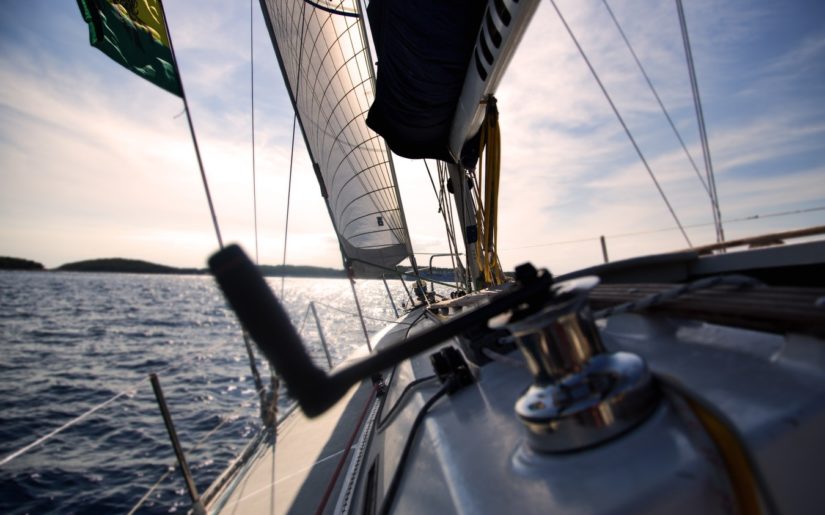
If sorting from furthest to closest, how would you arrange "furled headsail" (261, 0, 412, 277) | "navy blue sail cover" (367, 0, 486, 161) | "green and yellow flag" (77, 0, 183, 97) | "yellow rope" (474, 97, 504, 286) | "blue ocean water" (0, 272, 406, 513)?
1. "furled headsail" (261, 0, 412, 277)
2. "blue ocean water" (0, 272, 406, 513)
3. "green and yellow flag" (77, 0, 183, 97)
4. "yellow rope" (474, 97, 504, 286)
5. "navy blue sail cover" (367, 0, 486, 161)

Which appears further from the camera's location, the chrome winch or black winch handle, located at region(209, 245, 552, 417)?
the chrome winch

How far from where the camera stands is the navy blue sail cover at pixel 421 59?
2.28 m

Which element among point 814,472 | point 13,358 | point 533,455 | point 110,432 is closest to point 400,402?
point 533,455

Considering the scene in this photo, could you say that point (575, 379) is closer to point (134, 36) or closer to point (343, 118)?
point (134, 36)

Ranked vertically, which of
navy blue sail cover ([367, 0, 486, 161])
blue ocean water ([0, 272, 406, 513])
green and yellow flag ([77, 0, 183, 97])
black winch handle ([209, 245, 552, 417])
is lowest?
blue ocean water ([0, 272, 406, 513])

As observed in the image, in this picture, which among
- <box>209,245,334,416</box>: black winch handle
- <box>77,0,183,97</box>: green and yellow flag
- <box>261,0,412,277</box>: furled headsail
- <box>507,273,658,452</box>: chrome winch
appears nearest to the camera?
<box>209,245,334,416</box>: black winch handle

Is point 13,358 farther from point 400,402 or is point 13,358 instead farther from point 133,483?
point 400,402

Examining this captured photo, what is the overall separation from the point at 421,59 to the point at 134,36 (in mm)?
3140

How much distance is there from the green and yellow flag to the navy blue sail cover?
200 centimetres

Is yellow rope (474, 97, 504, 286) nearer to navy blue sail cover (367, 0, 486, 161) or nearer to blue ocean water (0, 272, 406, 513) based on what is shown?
navy blue sail cover (367, 0, 486, 161)

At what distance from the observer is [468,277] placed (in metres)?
4.12

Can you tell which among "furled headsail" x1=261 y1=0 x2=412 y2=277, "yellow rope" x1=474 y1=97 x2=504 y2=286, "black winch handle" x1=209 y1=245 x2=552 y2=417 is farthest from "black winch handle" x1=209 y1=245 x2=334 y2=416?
"furled headsail" x1=261 y1=0 x2=412 y2=277

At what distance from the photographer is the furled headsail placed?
5305 mm

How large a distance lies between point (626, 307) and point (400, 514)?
585 mm
